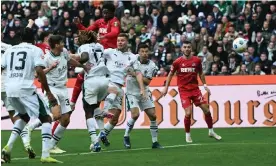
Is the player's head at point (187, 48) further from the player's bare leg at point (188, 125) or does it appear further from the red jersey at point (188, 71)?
the player's bare leg at point (188, 125)

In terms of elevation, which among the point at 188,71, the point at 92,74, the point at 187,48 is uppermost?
the point at 187,48

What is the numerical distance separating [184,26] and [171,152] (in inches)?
641

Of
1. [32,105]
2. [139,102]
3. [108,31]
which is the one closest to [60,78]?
[32,105]

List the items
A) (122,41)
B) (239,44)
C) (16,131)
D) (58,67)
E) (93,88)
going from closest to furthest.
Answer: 1. (16,131)
2. (58,67)
3. (93,88)
4. (122,41)
5. (239,44)

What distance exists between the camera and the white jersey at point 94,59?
719 inches

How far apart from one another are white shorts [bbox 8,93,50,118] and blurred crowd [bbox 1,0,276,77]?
47.6 feet

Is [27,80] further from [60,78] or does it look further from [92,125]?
[92,125]

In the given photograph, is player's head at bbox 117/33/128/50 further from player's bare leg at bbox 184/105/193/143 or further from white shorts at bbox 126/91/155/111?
player's bare leg at bbox 184/105/193/143

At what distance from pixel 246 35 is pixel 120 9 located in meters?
5.83

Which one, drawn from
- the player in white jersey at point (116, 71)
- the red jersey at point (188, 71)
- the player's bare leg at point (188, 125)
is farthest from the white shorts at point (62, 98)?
the red jersey at point (188, 71)

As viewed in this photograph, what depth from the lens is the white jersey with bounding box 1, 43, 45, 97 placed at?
15.3 metres

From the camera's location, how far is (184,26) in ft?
109

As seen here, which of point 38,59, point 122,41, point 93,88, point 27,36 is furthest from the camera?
point 122,41

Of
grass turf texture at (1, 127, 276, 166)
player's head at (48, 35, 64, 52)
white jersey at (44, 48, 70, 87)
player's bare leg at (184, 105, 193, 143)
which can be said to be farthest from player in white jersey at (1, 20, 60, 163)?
player's bare leg at (184, 105, 193, 143)
